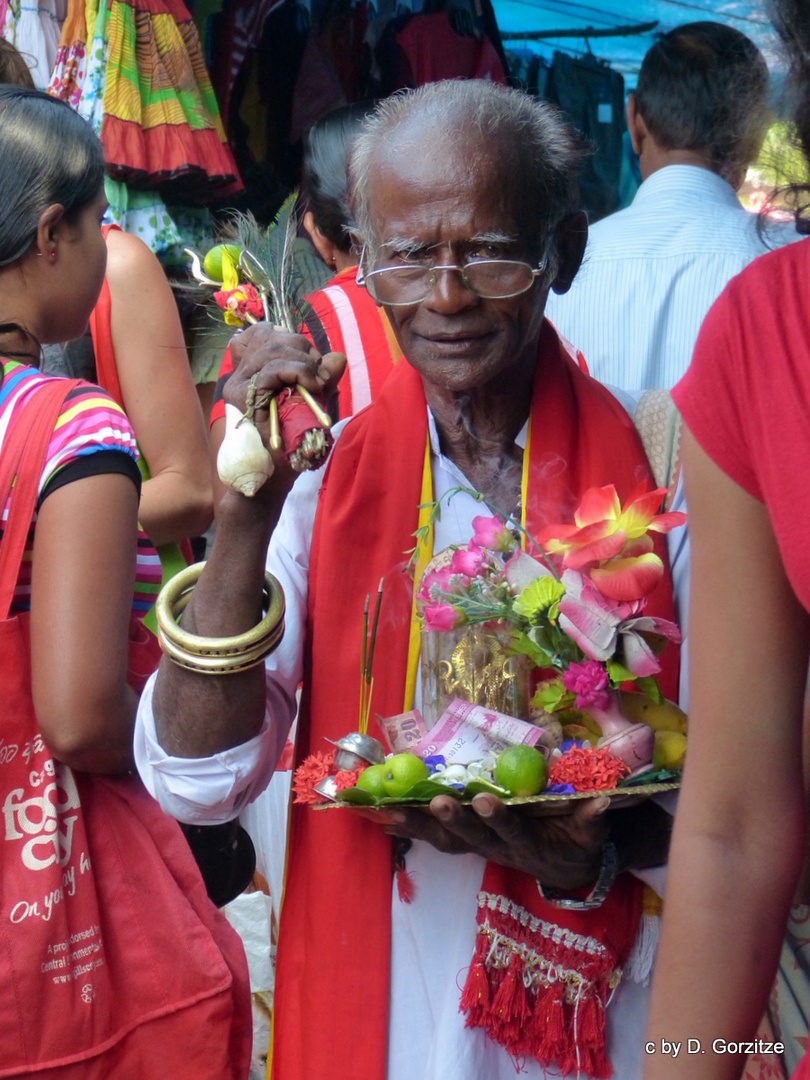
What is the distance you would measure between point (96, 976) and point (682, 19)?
4136 millimetres

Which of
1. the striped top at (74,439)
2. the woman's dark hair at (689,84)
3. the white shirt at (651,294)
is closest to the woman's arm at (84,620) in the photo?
the striped top at (74,439)

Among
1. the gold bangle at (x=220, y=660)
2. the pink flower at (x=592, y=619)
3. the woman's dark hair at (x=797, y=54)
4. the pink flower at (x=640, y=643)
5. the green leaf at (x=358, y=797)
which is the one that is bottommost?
the green leaf at (x=358, y=797)

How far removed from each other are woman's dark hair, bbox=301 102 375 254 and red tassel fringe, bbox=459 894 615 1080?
2046 mm

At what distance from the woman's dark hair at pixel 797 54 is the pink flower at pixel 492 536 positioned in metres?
0.61

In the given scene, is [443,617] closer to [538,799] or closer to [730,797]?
[538,799]

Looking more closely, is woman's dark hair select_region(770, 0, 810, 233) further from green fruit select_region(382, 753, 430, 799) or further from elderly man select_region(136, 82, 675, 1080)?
green fruit select_region(382, 753, 430, 799)

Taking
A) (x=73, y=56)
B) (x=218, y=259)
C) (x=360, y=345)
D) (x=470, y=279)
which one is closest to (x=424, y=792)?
(x=470, y=279)

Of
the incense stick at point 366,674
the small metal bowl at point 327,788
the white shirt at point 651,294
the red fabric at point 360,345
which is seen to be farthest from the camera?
the white shirt at point 651,294

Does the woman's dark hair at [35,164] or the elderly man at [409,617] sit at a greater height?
the woman's dark hair at [35,164]

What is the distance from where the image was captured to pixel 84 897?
1.75m

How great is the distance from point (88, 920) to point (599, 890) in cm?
75

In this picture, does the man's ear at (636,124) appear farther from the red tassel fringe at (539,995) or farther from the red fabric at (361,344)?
the red tassel fringe at (539,995)

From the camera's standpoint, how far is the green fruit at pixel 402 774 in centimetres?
152

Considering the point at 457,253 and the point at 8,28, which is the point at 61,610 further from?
the point at 8,28
